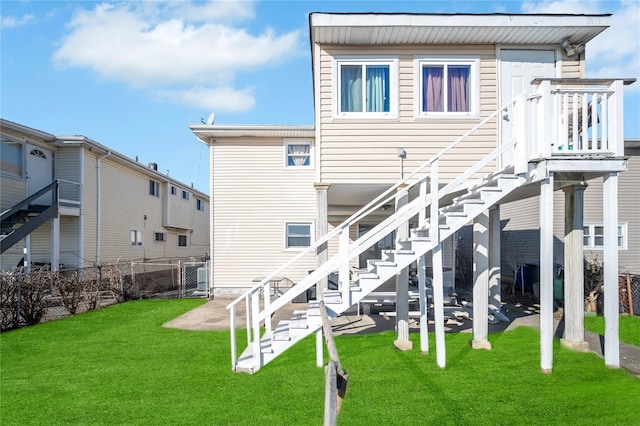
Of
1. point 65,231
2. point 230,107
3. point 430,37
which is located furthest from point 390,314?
point 230,107

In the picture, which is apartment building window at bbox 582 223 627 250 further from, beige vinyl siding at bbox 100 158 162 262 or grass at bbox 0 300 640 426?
beige vinyl siding at bbox 100 158 162 262

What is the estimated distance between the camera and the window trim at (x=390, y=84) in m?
8.06

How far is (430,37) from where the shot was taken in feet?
26.2

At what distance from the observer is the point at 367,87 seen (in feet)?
26.8

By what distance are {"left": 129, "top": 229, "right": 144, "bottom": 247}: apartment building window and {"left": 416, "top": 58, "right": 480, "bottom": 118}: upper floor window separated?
1530cm

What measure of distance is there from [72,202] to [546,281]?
1495 cm

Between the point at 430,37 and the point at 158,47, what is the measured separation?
35.1 ft

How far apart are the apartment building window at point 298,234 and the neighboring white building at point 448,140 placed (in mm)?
5094

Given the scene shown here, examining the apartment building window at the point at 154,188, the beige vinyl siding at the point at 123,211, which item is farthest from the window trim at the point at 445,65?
the apartment building window at the point at 154,188

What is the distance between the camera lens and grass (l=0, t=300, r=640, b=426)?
14.9 ft

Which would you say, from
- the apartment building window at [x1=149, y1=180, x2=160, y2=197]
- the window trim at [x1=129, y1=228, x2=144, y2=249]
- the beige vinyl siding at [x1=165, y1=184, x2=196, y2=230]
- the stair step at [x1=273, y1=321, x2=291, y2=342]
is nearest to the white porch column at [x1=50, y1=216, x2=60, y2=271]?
the window trim at [x1=129, y1=228, x2=144, y2=249]

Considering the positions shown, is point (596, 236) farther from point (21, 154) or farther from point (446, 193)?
point (21, 154)

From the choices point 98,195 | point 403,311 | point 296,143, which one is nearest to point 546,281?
point 403,311

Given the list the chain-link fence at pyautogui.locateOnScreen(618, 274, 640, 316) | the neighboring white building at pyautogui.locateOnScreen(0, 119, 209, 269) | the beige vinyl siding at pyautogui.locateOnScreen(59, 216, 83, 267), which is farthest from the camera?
the beige vinyl siding at pyautogui.locateOnScreen(59, 216, 83, 267)
